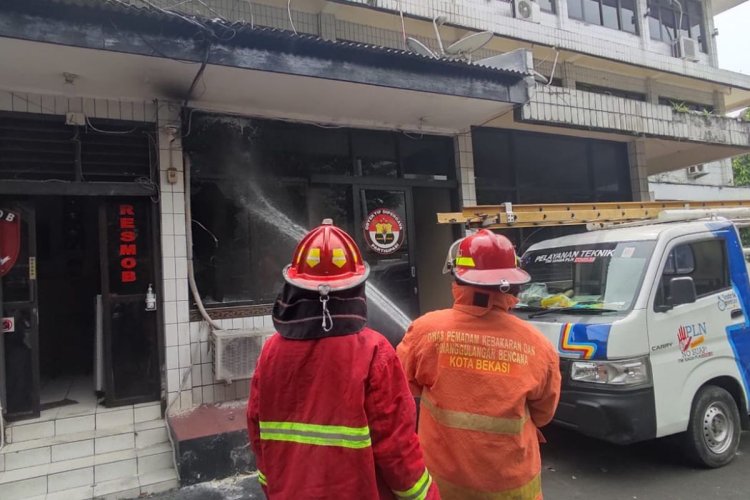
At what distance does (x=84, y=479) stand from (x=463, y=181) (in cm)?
613

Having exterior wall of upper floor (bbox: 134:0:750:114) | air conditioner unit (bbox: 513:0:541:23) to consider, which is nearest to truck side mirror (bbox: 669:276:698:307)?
exterior wall of upper floor (bbox: 134:0:750:114)

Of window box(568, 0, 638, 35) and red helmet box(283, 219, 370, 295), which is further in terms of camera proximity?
window box(568, 0, 638, 35)

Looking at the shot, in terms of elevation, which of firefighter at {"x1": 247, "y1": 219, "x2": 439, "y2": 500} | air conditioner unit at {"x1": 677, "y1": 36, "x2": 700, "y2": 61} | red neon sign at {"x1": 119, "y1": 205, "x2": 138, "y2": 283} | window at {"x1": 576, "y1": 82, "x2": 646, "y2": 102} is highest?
air conditioner unit at {"x1": 677, "y1": 36, "x2": 700, "y2": 61}

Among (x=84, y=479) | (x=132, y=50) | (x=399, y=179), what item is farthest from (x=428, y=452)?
(x=399, y=179)

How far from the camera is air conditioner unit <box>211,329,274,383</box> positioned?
5461mm

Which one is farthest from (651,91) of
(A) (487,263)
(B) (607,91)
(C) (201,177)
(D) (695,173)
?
(A) (487,263)

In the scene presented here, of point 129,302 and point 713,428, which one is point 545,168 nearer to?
point 713,428

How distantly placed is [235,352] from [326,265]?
13.5 ft

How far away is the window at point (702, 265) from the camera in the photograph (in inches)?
179

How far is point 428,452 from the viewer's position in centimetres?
228

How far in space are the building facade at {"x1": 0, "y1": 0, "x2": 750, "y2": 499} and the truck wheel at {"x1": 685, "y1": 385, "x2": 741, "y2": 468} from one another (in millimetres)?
3944

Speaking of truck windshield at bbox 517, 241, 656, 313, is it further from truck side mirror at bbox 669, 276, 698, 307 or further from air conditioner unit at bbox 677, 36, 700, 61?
air conditioner unit at bbox 677, 36, 700, 61

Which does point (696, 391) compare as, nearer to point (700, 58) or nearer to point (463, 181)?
point (463, 181)

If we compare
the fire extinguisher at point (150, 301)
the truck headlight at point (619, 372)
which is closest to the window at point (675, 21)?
the truck headlight at point (619, 372)
